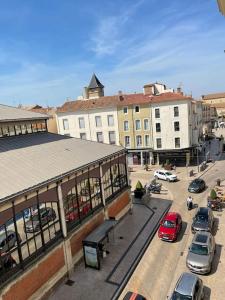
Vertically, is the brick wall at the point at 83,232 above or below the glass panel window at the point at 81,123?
below

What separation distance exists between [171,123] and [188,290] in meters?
35.5

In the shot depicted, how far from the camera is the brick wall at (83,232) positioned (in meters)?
20.1

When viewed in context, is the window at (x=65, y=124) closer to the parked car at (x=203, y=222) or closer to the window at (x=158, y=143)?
the window at (x=158, y=143)

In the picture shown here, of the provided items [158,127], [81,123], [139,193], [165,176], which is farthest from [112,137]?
[139,193]

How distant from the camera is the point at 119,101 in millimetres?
51281

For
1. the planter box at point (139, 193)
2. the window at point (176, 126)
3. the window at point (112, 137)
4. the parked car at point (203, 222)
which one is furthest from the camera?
the window at point (112, 137)

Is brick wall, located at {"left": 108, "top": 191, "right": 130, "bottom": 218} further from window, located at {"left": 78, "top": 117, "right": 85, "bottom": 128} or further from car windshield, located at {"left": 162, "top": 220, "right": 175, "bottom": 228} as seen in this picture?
window, located at {"left": 78, "top": 117, "right": 85, "bottom": 128}

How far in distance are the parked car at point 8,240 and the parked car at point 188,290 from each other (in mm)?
9555

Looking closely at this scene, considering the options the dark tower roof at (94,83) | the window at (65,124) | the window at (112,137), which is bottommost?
the window at (112,137)

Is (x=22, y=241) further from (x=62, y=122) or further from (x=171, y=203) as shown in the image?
(x=62, y=122)

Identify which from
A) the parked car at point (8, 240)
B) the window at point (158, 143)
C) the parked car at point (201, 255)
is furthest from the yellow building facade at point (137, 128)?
the parked car at point (8, 240)

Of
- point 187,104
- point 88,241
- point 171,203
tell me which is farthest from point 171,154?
point 88,241

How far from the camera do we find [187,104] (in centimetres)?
4631

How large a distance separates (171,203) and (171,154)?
18274 mm
